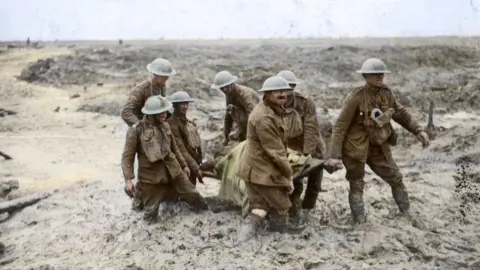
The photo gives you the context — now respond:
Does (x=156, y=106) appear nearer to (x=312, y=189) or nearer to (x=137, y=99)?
(x=137, y=99)

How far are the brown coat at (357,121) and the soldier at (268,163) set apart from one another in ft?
2.64

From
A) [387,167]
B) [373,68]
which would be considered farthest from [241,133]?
[373,68]

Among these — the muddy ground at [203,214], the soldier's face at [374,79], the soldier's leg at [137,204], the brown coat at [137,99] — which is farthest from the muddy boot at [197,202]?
the soldier's face at [374,79]

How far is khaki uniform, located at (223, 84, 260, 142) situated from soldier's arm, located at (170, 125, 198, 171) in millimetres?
748

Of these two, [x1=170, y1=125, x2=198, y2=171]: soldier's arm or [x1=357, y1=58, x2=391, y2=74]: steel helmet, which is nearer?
[x1=357, y1=58, x2=391, y2=74]: steel helmet

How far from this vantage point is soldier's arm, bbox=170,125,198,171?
661 cm

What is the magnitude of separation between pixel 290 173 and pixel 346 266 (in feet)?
3.31

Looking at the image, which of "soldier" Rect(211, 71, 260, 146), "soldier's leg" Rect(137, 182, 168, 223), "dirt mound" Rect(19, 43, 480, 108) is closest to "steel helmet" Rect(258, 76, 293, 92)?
"soldier" Rect(211, 71, 260, 146)

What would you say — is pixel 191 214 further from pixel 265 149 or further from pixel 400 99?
pixel 400 99

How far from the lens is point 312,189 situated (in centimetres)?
647

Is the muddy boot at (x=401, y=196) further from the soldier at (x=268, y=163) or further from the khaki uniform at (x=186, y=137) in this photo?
the khaki uniform at (x=186, y=137)

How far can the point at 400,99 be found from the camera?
56.5 ft

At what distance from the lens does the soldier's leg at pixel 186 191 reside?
621 centimetres

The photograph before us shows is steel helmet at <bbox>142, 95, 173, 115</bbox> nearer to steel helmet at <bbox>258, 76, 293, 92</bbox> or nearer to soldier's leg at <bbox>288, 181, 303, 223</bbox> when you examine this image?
steel helmet at <bbox>258, 76, 293, 92</bbox>
